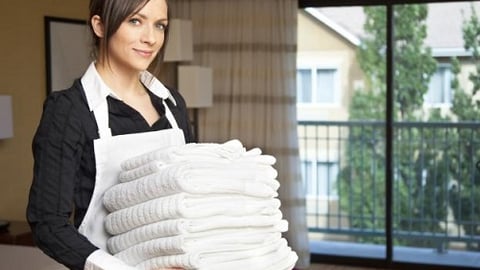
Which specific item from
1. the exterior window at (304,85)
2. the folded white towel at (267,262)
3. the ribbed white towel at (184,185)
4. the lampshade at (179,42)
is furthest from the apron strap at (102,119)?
the exterior window at (304,85)

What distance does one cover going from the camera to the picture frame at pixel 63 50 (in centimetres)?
506

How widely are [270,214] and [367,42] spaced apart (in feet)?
15.0

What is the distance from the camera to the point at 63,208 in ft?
4.24

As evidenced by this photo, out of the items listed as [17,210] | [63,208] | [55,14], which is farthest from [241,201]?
[55,14]

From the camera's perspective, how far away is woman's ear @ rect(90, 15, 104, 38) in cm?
138

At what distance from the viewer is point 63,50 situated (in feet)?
17.0

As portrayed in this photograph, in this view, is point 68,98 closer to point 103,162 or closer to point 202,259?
point 103,162

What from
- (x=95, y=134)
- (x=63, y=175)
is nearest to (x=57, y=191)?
(x=63, y=175)

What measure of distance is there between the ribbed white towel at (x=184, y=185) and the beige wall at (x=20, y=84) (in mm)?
3567

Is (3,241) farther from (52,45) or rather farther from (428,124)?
(428,124)

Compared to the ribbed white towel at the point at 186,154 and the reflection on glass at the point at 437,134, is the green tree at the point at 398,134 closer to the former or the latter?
the reflection on glass at the point at 437,134

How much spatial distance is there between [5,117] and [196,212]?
10.9 ft

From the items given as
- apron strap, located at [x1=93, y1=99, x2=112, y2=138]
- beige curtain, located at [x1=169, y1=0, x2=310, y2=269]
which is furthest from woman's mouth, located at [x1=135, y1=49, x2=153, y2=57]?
beige curtain, located at [x1=169, y1=0, x2=310, y2=269]

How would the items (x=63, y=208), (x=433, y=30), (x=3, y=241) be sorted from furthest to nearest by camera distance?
(x=433, y=30)
(x=3, y=241)
(x=63, y=208)
